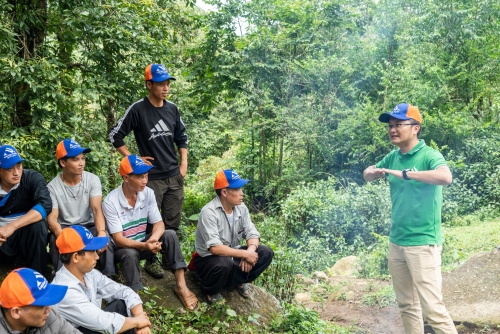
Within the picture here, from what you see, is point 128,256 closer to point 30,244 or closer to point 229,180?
point 30,244

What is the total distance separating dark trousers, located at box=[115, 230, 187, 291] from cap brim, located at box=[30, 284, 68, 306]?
1.47m

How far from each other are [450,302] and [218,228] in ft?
11.7

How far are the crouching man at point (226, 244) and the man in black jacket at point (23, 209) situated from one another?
1475 millimetres

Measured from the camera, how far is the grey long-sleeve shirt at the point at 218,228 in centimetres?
494

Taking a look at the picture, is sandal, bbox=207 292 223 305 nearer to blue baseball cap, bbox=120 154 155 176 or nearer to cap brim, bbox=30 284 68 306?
blue baseball cap, bbox=120 154 155 176

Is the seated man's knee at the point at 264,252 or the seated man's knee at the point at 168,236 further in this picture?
the seated man's knee at the point at 264,252

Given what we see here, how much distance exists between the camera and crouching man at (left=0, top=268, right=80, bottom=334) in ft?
9.75

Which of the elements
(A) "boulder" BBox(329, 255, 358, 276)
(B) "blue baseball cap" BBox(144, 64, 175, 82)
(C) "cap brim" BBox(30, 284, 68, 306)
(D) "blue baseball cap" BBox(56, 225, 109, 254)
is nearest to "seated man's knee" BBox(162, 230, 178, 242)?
(D) "blue baseball cap" BBox(56, 225, 109, 254)

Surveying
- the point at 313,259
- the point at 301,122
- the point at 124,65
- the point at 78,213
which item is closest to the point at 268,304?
Result: the point at 78,213

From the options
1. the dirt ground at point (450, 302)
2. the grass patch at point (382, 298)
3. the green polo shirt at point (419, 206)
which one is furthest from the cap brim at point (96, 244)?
the grass patch at point (382, 298)

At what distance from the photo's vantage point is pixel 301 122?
1448cm

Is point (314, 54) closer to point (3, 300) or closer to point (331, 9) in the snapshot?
point (331, 9)

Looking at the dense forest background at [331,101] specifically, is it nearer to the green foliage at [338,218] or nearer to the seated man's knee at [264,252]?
the green foliage at [338,218]

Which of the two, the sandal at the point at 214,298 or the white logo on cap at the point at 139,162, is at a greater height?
the white logo on cap at the point at 139,162
